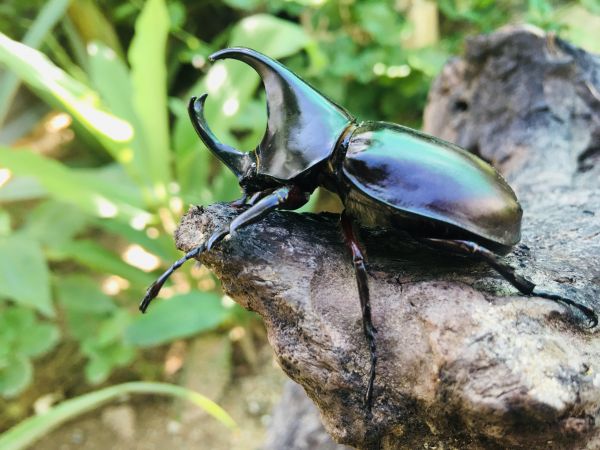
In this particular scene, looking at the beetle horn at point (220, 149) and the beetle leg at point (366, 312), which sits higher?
the beetle horn at point (220, 149)

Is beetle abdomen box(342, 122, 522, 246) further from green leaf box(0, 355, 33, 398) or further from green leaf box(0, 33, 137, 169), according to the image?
green leaf box(0, 355, 33, 398)

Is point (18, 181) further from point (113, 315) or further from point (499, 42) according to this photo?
point (499, 42)

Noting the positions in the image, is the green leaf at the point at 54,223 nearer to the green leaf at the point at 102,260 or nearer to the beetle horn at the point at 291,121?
the green leaf at the point at 102,260

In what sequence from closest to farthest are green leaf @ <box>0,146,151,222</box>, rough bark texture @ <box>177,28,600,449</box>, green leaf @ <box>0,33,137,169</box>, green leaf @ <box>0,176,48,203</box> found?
rough bark texture @ <box>177,28,600,449</box> → green leaf @ <box>0,33,137,169</box> → green leaf @ <box>0,146,151,222</box> → green leaf @ <box>0,176,48,203</box>

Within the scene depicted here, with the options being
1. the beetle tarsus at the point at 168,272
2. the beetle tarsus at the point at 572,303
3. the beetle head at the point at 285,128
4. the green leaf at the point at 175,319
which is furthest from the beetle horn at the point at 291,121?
the green leaf at the point at 175,319

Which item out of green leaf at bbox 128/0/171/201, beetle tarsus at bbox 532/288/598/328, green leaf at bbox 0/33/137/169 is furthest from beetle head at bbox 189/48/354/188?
green leaf at bbox 128/0/171/201

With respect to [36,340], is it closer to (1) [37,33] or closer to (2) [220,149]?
(1) [37,33]

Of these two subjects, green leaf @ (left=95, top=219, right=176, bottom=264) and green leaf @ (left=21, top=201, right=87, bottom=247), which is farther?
green leaf @ (left=21, top=201, right=87, bottom=247)
